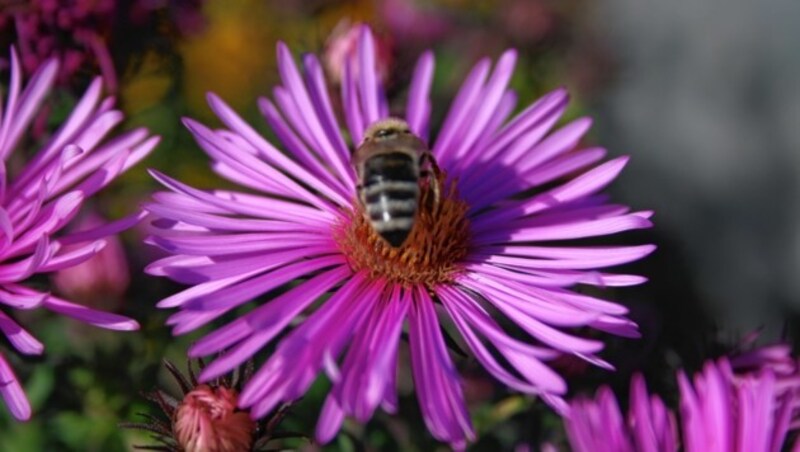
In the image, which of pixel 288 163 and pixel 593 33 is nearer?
pixel 288 163

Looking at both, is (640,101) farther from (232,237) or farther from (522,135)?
(232,237)

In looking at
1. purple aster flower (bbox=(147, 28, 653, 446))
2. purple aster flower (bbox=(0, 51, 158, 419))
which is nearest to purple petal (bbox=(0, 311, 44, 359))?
purple aster flower (bbox=(0, 51, 158, 419))

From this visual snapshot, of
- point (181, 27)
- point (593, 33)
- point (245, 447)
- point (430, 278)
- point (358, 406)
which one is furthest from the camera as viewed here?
point (593, 33)

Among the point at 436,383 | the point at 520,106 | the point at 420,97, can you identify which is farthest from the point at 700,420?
the point at 520,106

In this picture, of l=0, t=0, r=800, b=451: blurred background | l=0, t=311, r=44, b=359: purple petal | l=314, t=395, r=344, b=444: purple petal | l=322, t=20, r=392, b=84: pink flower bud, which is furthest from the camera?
l=322, t=20, r=392, b=84: pink flower bud

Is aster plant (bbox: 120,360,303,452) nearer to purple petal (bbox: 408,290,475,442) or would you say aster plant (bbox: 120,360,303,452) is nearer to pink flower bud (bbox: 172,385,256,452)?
pink flower bud (bbox: 172,385,256,452)

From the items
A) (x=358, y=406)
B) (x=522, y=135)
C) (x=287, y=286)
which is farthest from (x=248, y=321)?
(x=522, y=135)

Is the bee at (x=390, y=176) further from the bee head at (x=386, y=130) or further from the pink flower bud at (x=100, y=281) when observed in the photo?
the pink flower bud at (x=100, y=281)
